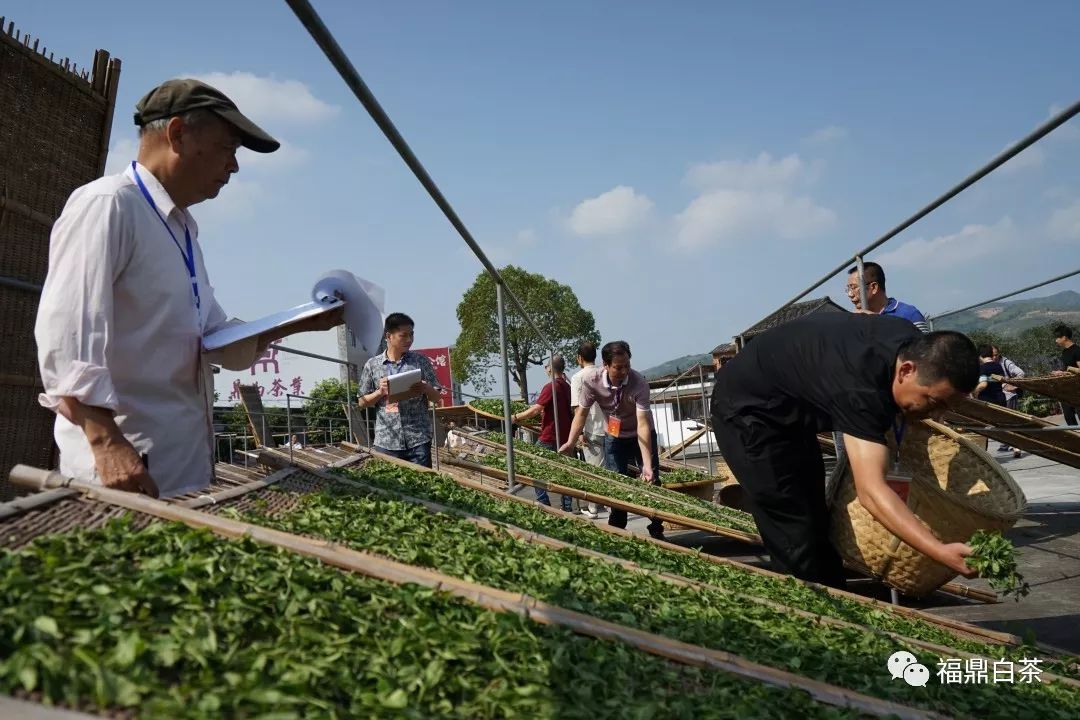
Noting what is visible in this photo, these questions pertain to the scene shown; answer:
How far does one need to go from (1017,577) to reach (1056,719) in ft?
3.07

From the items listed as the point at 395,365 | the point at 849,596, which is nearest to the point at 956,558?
the point at 849,596

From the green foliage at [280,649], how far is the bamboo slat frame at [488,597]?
1.2 inches

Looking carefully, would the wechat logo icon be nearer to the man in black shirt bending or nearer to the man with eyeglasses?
the man in black shirt bending

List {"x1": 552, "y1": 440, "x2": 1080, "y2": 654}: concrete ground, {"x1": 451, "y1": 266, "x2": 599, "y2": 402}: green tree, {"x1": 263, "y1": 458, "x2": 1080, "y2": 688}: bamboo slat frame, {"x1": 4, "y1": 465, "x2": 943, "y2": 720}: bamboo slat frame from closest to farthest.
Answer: {"x1": 4, "y1": 465, "x2": 943, "y2": 720}: bamboo slat frame < {"x1": 263, "y1": 458, "x2": 1080, "y2": 688}: bamboo slat frame < {"x1": 552, "y1": 440, "x2": 1080, "y2": 654}: concrete ground < {"x1": 451, "y1": 266, "x2": 599, "y2": 402}: green tree

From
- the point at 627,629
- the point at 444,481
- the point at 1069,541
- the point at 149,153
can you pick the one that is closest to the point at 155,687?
the point at 627,629

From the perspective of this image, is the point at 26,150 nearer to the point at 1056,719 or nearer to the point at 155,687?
the point at 155,687

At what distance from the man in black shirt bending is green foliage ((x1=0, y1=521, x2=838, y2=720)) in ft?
4.78

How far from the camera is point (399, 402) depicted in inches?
249

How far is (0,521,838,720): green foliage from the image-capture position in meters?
1.40

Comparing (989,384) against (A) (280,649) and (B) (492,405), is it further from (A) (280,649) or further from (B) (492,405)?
(A) (280,649)

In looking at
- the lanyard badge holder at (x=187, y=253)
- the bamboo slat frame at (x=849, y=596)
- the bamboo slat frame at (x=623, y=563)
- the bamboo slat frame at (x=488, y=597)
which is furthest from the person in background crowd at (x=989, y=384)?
the lanyard badge holder at (x=187, y=253)

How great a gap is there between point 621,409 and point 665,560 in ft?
14.9

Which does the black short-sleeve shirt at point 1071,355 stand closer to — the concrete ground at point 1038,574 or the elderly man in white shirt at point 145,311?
the concrete ground at point 1038,574

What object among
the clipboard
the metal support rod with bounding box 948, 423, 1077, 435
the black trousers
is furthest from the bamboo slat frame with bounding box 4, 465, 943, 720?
the metal support rod with bounding box 948, 423, 1077, 435
